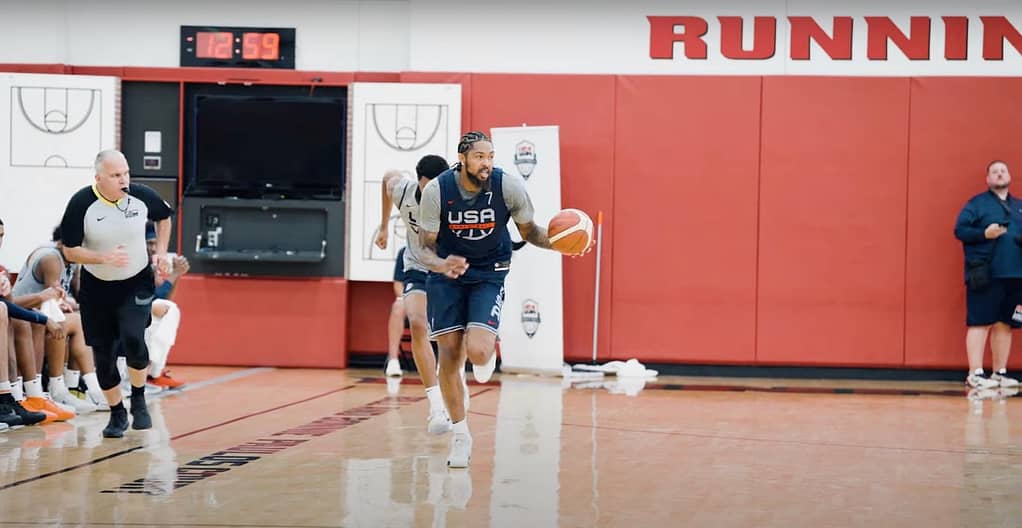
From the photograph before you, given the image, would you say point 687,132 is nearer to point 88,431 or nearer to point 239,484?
point 88,431

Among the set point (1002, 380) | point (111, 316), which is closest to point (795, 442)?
point (111, 316)

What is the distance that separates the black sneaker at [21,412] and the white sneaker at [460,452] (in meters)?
2.73

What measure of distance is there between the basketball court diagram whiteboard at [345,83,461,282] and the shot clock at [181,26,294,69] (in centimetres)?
102

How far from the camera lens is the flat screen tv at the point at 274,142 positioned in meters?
11.4

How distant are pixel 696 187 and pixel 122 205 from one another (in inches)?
244

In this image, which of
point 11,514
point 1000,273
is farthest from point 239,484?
point 1000,273

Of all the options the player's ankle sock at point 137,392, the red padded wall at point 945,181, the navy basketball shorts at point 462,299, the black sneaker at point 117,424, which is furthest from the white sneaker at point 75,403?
the red padded wall at point 945,181

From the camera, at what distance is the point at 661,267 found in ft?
37.8

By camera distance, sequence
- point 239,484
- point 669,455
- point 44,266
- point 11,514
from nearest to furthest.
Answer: point 11,514 < point 239,484 < point 669,455 < point 44,266

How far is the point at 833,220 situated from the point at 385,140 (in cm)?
424

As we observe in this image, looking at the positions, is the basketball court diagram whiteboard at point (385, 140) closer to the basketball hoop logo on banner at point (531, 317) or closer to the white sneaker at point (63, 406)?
the basketball hoop logo on banner at point (531, 317)

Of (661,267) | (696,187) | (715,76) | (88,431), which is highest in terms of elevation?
(715,76)

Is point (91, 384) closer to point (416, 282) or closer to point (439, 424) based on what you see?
point (416, 282)

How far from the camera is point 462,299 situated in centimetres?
599
